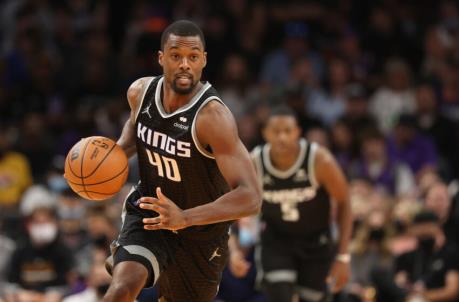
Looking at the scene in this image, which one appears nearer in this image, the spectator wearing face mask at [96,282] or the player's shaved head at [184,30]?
the player's shaved head at [184,30]

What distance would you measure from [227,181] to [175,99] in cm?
67

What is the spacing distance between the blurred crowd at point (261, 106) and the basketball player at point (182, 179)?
340cm

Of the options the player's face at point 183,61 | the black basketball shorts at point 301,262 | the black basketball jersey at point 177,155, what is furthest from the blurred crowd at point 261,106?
the player's face at point 183,61

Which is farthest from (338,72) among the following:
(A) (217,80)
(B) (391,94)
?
(A) (217,80)

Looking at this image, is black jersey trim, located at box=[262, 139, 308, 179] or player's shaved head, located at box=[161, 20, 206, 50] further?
black jersey trim, located at box=[262, 139, 308, 179]

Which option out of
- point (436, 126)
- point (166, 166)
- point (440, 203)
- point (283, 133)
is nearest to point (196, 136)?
point (166, 166)

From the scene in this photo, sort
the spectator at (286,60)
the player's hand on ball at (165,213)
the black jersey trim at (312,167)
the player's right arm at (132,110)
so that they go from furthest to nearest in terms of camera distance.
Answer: the spectator at (286,60) → the black jersey trim at (312,167) → the player's right arm at (132,110) → the player's hand on ball at (165,213)

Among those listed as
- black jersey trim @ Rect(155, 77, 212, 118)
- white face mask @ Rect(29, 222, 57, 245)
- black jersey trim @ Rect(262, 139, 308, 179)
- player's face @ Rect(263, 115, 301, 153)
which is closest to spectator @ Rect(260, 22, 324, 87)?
white face mask @ Rect(29, 222, 57, 245)

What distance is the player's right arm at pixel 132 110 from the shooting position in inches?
245

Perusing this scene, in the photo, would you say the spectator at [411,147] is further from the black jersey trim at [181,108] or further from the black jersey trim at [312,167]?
the black jersey trim at [181,108]

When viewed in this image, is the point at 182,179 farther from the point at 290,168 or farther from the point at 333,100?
the point at 333,100

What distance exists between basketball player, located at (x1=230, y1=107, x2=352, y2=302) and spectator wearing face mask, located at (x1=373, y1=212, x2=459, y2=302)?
113cm

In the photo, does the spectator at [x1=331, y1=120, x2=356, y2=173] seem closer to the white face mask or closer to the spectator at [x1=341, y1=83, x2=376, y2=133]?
the spectator at [x1=341, y1=83, x2=376, y2=133]

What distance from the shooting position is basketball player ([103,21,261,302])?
561 cm
